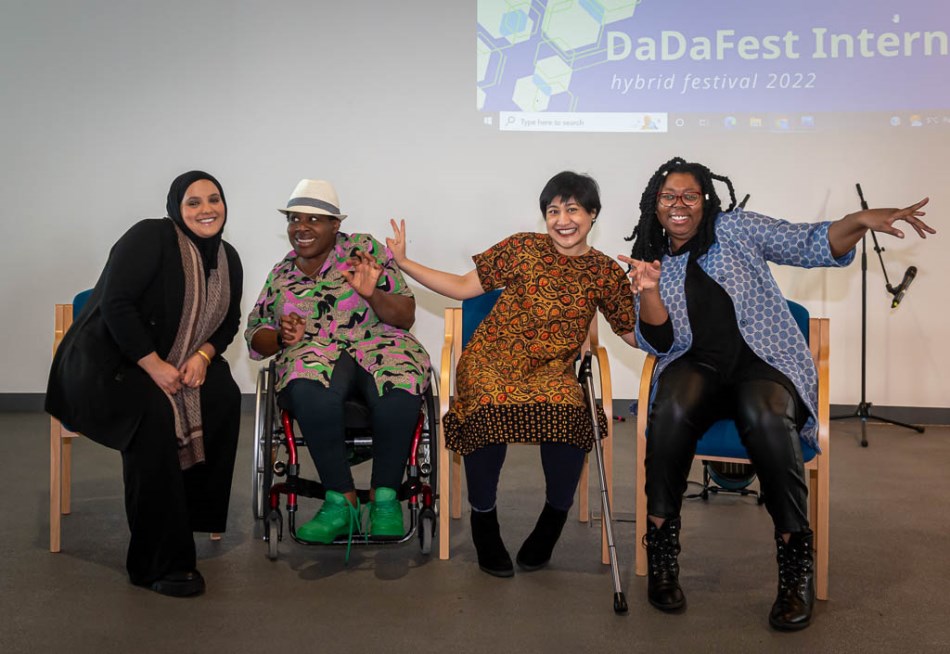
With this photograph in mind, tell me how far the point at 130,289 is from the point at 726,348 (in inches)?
66.6

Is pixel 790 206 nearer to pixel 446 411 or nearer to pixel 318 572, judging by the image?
pixel 446 411

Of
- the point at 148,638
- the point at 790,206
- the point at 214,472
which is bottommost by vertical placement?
the point at 148,638

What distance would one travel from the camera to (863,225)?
2.42m

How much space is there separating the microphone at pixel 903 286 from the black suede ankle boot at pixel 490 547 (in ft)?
10.8

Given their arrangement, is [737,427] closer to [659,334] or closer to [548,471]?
[659,334]

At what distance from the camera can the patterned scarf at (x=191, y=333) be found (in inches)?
103

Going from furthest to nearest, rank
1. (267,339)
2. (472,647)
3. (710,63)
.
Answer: (710,63)
(267,339)
(472,647)

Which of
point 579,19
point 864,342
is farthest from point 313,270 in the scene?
point 864,342

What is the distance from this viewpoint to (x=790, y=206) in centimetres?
516

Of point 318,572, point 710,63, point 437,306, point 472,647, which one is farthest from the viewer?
point 437,306

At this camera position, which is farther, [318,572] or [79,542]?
[79,542]

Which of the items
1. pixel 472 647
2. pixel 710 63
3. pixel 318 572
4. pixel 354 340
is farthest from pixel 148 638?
pixel 710 63

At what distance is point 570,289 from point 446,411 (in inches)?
20.8

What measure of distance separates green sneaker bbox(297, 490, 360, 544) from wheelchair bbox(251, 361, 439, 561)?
1.0 inches
